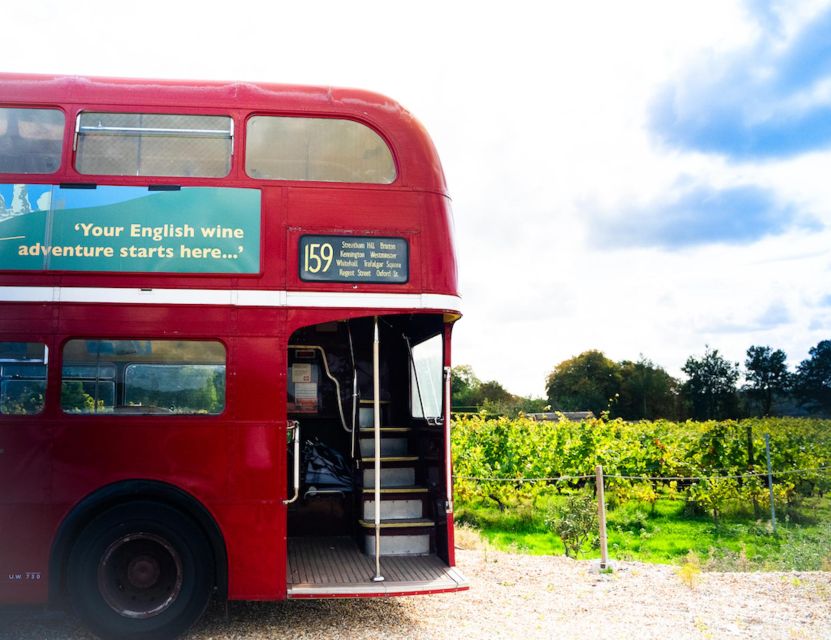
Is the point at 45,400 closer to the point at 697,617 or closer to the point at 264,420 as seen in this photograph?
the point at 264,420

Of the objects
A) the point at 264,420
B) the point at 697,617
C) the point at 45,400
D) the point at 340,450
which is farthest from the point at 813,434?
the point at 45,400

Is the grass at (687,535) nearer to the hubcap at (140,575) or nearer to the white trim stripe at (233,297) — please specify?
the white trim stripe at (233,297)

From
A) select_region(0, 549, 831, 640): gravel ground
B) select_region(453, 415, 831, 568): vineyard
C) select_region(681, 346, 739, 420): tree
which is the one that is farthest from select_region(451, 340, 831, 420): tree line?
select_region(0, 549, 831, 640): gravel ground

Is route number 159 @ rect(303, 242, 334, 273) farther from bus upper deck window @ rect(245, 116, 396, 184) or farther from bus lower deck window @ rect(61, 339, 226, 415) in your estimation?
bus lower deck window @ rect(61, 339, 226, 415)

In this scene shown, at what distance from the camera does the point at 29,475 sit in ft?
20.0

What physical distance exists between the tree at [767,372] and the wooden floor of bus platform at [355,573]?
241 feet

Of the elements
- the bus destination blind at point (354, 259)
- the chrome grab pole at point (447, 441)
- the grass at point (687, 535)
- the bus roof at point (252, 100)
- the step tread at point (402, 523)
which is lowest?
the grass at point (687, 535)

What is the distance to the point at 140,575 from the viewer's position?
622 cm

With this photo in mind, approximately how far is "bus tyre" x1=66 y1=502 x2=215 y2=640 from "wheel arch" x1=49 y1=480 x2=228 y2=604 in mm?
52

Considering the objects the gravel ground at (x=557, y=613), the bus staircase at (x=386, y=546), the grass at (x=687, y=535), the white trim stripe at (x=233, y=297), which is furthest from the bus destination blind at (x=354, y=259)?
the grass at (x=687, y=535)

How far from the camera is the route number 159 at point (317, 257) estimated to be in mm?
6523

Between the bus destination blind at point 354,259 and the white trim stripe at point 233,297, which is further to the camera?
the bus destination blind at point 354,259

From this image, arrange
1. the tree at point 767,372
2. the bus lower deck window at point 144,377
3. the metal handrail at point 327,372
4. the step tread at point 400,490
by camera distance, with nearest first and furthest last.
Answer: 1. the bus lower deck window at point 144,377
2. the step tread at point 400,490
3. the metal handrail at point 327,372
4. the tree at point 767,372

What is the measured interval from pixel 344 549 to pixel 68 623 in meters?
2.52
